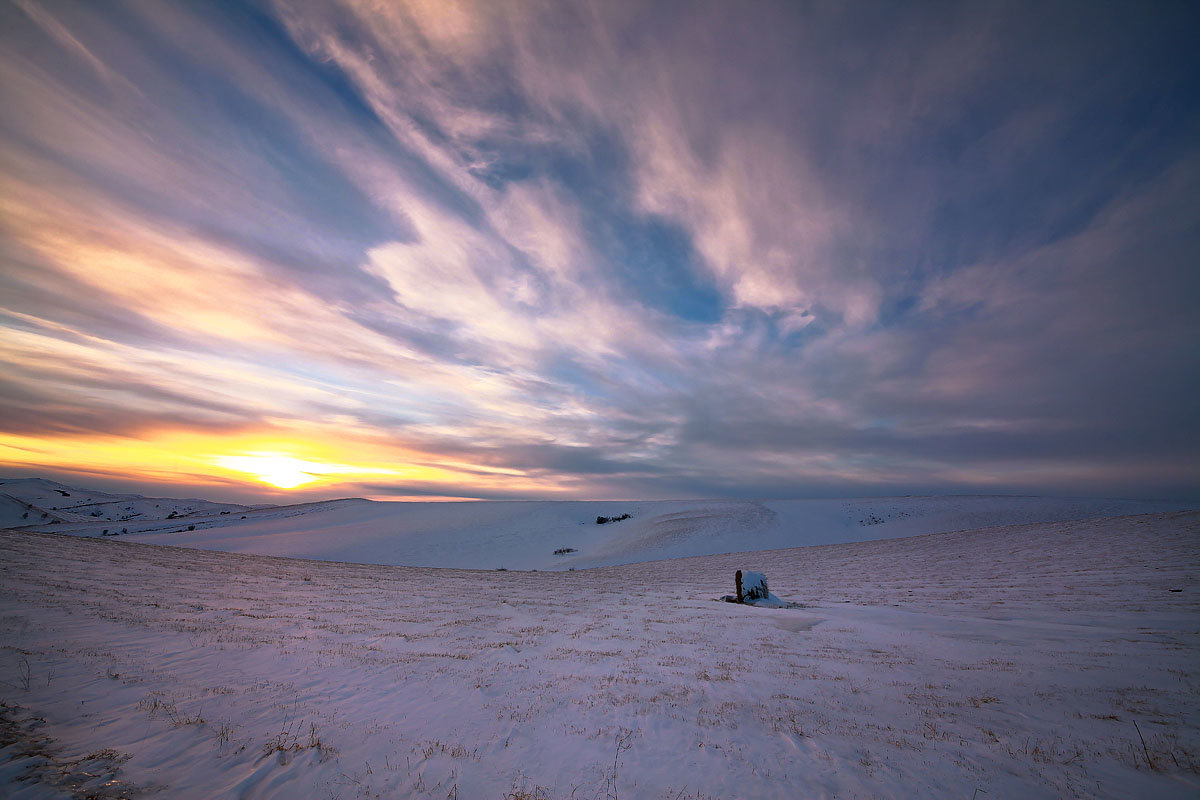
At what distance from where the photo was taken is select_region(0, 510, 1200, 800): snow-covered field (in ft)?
18.8

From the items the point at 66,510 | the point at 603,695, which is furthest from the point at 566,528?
the point at 66,510

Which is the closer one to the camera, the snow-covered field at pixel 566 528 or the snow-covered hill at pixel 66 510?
the snow-covered field at pixel 566 528

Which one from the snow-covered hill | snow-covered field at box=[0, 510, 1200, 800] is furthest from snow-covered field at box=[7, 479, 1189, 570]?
snow-covered field at box=[0, 510, 1200, 800]

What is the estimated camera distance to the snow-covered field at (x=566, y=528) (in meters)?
45.6

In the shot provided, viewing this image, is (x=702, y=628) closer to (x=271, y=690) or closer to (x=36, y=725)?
(x=271, y=690)

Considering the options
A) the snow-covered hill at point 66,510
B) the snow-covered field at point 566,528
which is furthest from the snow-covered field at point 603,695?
the snow-covered hill at point 66,510

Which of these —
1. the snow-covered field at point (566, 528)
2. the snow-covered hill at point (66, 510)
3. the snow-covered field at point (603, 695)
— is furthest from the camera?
the snow-covered hill at point (66, 510)

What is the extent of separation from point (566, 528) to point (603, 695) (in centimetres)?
5011

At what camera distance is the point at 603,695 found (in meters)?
8.83

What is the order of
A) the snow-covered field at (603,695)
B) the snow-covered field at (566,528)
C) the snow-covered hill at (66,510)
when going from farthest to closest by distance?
the snow-covered hill at (66,510) → the snow-covered field at (566,528) → the snow-covered field at (603,695)

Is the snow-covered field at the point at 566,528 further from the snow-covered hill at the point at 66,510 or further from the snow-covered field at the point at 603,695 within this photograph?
the snow-covered field at the point at 603,695

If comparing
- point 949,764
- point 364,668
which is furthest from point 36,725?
point 949,764

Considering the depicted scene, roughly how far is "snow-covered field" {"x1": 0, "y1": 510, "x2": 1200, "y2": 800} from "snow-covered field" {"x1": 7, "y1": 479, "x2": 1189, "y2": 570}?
2828 cm

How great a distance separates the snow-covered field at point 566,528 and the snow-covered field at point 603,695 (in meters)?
28.3
